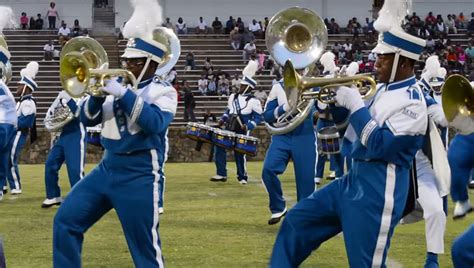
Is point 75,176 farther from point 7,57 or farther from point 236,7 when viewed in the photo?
point 236,7

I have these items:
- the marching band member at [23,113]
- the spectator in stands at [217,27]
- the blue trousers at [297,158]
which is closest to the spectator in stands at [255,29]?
the spectator in stands at [217,27]

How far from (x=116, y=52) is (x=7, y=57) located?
935 inches

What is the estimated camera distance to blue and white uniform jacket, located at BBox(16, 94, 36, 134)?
14672 millimetres

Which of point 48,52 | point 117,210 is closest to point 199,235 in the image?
point 117,210

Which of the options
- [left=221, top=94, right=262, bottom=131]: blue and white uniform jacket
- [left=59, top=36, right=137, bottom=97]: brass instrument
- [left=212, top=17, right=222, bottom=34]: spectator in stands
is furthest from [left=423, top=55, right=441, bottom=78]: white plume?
[left=212, top=17, right=222, bottom=34]: spectator in stands

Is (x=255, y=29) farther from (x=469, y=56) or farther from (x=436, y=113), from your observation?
(x=436, y=113)

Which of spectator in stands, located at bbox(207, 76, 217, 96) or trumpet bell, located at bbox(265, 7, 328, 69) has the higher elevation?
trumpet bell, located at bbox(265, 7, 328, 69)

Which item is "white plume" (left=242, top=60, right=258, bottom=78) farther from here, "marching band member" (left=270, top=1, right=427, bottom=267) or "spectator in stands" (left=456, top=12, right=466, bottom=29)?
"spectator in stands" (left=456, top=12, right=466, bottom=29)

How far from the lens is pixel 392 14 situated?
6.18 metres

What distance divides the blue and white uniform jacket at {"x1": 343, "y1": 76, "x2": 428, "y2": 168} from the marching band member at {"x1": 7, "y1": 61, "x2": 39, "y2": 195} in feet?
30.8

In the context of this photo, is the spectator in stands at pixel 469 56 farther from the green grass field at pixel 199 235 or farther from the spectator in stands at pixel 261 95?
the green grass field at pixel 199 235

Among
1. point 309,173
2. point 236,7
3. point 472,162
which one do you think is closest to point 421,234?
point 309,173

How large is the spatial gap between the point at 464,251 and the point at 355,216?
590mm

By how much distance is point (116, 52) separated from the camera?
1321 inches
